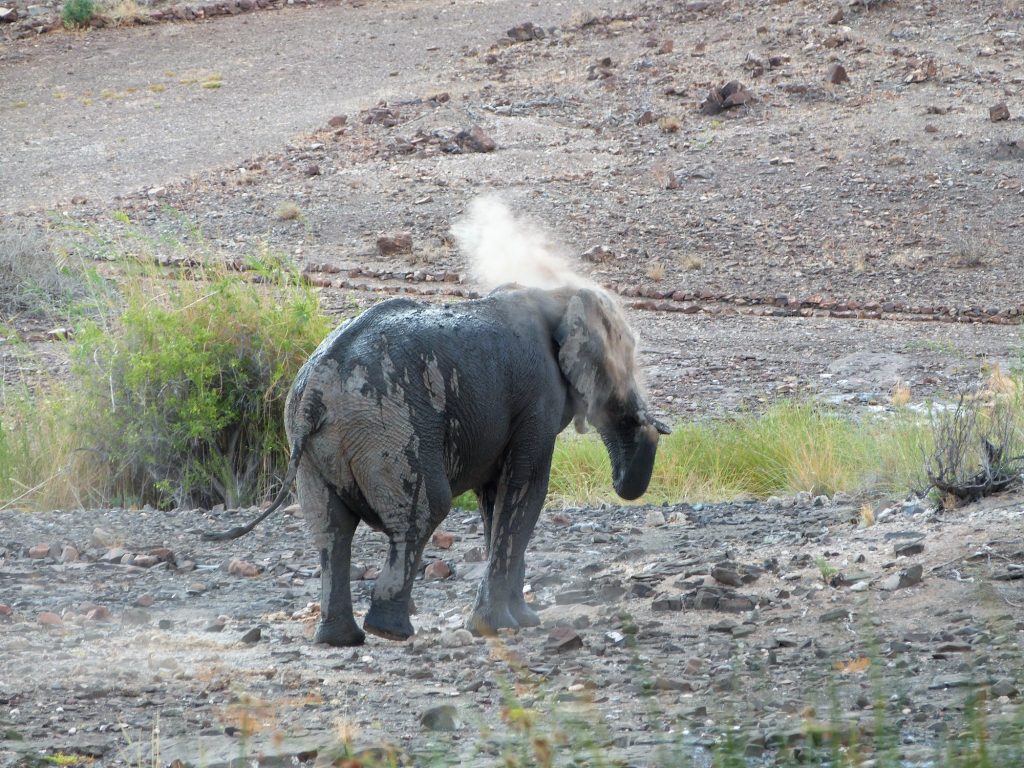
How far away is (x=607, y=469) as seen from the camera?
32.1 feet

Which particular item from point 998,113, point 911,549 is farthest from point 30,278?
point 998,113

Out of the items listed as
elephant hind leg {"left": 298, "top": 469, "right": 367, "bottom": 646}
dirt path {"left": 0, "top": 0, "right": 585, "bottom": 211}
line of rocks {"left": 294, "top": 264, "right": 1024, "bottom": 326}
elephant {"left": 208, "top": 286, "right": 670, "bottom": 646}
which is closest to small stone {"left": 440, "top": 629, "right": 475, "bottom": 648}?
elephant {"left": 208, "top": 286, "right": 670, "bottom": 646}

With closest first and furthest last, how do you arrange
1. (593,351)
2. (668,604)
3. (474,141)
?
(668,604) < (593,351) < (474,141)

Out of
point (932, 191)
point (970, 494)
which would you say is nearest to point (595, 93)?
point (932, 191)

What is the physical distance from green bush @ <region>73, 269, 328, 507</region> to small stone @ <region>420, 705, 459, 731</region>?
190 inches

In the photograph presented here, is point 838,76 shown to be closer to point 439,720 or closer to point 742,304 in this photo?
point 742,304

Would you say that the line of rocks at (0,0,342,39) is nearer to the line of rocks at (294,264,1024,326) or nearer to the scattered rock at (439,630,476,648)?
the line of rocks at (294,264,1024,326)

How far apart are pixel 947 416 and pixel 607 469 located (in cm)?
229

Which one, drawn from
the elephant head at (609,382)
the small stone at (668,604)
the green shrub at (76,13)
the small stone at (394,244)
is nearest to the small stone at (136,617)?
the elephant head at (609,382)

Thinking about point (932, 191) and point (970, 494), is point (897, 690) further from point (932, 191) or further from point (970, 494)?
point (932, 191)

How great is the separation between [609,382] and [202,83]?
2146cm

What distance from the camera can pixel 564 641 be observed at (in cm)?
568

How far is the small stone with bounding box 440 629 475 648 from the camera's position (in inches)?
233

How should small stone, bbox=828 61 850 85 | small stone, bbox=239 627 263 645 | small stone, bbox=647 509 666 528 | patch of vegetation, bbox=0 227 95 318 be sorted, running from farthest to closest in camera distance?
small stone, bbox=828 61 850 85 → patch of vegetation, bbox=0 227 95 318 → small stone, bbox=647 509 666 528 → small stone, bbox=239 627 263 645
